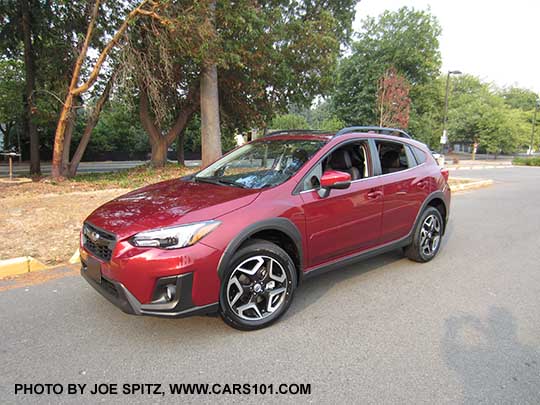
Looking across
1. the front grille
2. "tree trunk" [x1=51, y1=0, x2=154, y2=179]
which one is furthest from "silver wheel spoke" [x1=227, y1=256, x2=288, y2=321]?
"tree trunk" [x1=51, y1=0, x2=154, y2=179]

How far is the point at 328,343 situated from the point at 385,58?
36001 millimetres

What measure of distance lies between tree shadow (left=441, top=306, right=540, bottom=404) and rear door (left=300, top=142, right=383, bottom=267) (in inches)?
44.6

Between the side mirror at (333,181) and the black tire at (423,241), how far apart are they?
1.73 m

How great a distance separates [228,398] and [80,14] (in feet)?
45.9

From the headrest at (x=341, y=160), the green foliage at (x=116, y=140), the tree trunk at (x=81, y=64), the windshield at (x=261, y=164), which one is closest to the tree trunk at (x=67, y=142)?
the tree trunk at (x=81, y=64)

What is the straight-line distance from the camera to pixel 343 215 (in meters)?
A: 3.49

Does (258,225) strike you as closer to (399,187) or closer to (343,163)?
(343,163)

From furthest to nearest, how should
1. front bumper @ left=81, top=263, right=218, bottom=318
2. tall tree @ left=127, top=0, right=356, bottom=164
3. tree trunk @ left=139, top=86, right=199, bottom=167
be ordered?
tree trunk @ left=139, top=86, right=199, bottom=167
tall tree @ left=127, top=0, right=356, bottom=164
front bumper @ left=81, top=263, right=218, bottom=318

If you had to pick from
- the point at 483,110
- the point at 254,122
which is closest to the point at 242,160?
the point at 254,122

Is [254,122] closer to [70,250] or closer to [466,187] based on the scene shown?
[466,187]

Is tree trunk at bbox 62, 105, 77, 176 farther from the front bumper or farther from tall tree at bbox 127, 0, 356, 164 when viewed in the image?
the front bumper

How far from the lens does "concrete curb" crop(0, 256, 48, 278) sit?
4109 mm

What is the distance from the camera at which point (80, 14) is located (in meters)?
12.1

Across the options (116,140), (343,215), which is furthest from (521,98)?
(343,215)
